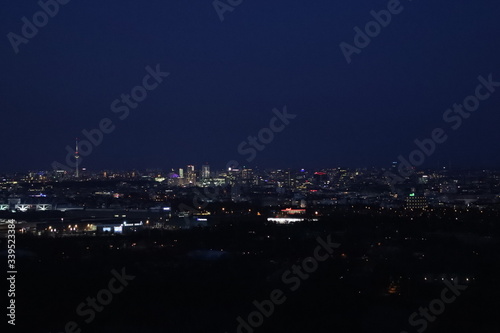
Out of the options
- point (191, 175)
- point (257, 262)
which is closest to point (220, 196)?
point (191, 175)

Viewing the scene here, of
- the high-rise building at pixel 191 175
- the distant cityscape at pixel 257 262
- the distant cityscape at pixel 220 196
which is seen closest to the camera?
the distant cityscape at pixel 257 262

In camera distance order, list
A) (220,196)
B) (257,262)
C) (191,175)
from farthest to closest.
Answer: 1. (191,175)
2. (220,196)
3. (257,262)

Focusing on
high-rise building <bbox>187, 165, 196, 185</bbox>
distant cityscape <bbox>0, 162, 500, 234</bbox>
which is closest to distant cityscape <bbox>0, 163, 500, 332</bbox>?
distant cityscape <bbox>0, 162, 500, 234</bbox>

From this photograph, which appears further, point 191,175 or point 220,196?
point 191,175

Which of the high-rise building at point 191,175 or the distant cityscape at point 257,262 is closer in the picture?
the distant cityscape at point 257,262

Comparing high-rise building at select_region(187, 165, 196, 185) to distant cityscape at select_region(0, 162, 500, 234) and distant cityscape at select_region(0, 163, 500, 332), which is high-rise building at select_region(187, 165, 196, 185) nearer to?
distant cityscape at select_region(0, 162, 500, 234)

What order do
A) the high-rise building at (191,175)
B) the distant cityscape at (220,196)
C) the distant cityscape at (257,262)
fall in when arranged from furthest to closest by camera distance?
the high-rise building at (191,175)
the distant cityscape at (220,196)
the distant cityscape at (257,262)

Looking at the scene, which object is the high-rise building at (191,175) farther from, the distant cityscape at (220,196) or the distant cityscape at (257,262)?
the distant cityscape at (257,262)

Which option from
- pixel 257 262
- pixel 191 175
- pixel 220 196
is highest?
pixel 191 175

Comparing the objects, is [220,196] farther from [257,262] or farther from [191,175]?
[257,262]

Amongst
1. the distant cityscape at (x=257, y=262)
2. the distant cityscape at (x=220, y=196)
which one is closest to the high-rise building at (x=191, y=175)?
the distant cityscape at (x=220, y=196)

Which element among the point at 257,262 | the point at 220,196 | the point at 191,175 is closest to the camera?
the point at 257,262
